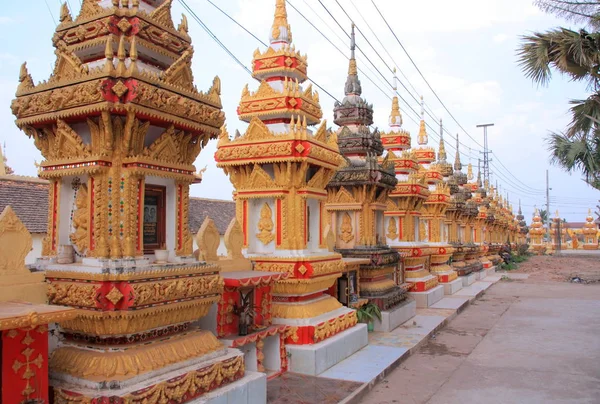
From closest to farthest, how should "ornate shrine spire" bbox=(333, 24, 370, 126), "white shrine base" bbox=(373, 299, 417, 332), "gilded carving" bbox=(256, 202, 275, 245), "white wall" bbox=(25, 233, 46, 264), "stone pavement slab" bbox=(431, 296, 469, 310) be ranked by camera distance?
"gilded carving" bbox=(256, 202, 275, 245), "white shrine base" bbox=(373, 299, 417, 332), "ornate shrine spire" bbox=(333, 24, 370, 126), "white wall" bbox=(25, 233, 46, 264), "stone pavement slab" bbox=(431, 296, 469, 310)

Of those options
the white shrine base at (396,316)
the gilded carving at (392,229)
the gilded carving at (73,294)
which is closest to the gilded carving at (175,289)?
the gilded carving at (73,294)

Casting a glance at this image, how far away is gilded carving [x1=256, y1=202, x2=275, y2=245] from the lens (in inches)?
428

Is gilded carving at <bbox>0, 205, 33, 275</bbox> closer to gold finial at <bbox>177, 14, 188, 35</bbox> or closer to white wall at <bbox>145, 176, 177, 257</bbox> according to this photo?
white wall at <bbox>145, 176, 177, 257</bbox>

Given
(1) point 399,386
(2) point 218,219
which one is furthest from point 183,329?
(2) point 218,219

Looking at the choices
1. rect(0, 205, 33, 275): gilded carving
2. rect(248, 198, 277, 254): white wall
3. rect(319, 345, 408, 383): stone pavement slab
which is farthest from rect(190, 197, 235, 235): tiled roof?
rect(0, 205, 33, 275): gilded carving

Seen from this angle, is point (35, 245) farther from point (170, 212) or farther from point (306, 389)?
point (306, 389)

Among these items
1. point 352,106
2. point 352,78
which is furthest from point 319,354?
point 352,78

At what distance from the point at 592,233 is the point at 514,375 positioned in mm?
80257

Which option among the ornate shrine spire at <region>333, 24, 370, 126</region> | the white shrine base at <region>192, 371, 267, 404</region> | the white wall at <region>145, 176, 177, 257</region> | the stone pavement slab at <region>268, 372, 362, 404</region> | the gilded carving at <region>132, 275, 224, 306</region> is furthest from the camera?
the ornate shrine spire at <region>333, 24, 370, 126</region>

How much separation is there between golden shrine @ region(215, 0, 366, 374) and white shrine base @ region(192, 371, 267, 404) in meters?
2.45

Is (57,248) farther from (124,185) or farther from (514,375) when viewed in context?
(514,375)

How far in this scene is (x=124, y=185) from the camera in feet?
21.2

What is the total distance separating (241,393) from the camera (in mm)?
6980

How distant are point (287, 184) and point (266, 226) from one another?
39.6 inches
